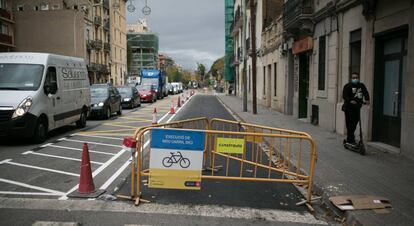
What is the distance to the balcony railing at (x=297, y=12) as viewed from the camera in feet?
57.7

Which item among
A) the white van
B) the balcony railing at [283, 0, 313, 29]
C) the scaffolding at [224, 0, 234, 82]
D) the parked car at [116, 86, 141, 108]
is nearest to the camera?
the white van

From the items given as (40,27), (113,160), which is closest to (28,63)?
(113,160)

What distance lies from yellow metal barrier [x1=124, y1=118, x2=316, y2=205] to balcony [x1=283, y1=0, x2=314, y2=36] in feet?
27.6

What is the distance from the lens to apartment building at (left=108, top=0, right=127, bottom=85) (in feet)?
261

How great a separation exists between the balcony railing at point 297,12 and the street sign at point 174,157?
1211 cm

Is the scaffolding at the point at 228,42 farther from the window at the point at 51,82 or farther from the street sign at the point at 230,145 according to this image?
the street sign at the point at 230,145

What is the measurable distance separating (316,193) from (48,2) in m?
59.8

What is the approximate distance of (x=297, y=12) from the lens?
18.2m

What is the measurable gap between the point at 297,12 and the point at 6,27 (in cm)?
4567

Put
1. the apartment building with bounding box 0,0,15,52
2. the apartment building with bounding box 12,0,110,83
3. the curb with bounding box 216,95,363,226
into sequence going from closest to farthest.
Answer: the curb with bounding box 216,95,363,226, the apartment building with bounding box 0,0,15,52, the apartment building with bounding box 12,0,110,83

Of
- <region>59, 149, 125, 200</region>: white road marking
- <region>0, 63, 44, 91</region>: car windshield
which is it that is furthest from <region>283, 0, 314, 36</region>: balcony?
<region>0, 63, 44, 91</region>: car windshield

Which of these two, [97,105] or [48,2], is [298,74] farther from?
[48,2]

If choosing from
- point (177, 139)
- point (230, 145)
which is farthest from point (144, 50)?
A: point (177, 139)

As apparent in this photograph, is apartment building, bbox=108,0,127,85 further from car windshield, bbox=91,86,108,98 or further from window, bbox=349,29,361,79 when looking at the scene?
window, bbox=349,29,361,79
